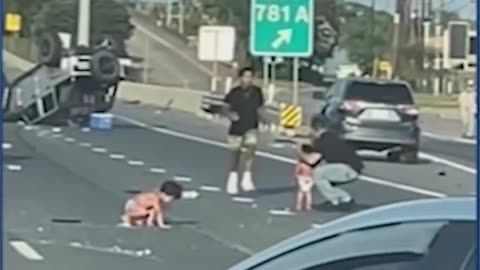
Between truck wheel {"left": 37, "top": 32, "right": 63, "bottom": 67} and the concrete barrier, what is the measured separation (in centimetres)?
68

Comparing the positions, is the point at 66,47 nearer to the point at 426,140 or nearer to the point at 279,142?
the point at 279,142

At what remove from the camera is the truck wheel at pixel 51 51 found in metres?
13.6

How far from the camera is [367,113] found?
1625cm

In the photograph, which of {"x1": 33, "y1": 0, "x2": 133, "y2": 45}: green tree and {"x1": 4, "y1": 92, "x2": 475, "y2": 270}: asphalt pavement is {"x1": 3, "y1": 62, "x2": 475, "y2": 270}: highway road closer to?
{"x1": 4, "y1": 92, "x2": 475, "y2": 270}: asphalt pavement

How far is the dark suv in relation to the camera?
614 inches

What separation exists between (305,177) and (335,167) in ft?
0.96

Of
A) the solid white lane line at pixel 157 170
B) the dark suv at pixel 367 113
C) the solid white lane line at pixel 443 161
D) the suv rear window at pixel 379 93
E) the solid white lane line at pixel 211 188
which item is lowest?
the solid white lane line at pixel 211 188

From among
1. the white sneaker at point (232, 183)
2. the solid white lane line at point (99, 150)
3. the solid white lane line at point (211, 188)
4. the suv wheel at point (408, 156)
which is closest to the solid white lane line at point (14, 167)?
the solid white lane line at point (211, 188)

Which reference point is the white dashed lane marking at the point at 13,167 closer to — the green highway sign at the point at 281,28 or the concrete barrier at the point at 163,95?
the concrete barrier at the point at 163,95

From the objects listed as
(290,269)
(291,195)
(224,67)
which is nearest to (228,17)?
(224,67)

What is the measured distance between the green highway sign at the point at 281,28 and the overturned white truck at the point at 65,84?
170 cm

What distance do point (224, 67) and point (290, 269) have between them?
11.0 meters

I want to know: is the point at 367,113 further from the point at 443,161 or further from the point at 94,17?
the point at 94,17

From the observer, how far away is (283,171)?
16.2 m
